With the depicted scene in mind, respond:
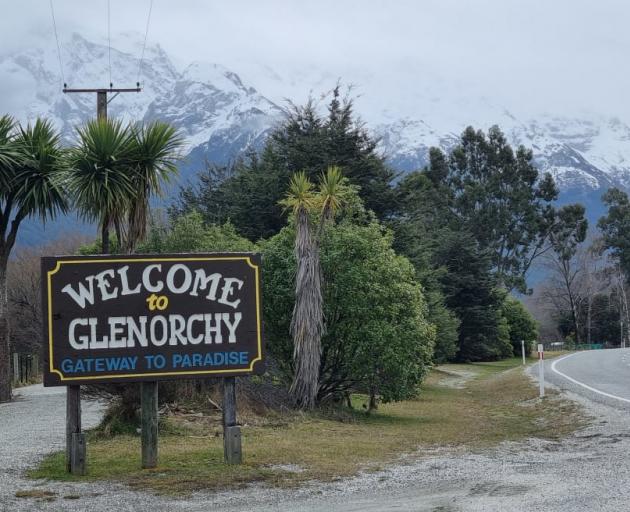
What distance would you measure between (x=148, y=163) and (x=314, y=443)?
6.28 m

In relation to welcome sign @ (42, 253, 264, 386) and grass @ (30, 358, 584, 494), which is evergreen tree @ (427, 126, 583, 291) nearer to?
grass @ (30, 358, 584, 494)

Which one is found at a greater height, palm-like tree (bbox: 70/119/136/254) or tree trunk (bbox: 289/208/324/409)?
palm-like tree (bbox: 70/119/136/254)

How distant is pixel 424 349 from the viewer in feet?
68.6

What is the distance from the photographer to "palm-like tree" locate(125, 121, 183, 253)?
16.8 meters

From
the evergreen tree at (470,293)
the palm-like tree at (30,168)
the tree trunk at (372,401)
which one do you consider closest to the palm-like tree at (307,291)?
the tree trunk at (372,401)

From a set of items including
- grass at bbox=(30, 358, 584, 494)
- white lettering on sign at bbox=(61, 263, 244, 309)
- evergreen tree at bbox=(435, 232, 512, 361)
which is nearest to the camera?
grass at bbox=(30, 358, 584, 494)

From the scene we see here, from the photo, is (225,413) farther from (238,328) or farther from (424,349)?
(424,349)

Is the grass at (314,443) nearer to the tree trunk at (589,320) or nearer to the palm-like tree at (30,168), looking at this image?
the palm-like tree at (30,168)

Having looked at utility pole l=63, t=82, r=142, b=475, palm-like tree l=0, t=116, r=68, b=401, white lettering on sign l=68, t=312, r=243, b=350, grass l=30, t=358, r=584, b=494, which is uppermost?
palm-like tree l=0, t=116, r=68, b=401

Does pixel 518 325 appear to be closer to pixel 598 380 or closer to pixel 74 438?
pixel 598 380

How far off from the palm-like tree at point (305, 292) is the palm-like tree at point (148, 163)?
2.79 metres

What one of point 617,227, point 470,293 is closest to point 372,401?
point 470,293

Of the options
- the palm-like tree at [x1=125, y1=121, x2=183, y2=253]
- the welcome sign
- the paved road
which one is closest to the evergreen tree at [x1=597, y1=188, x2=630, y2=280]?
the paved road

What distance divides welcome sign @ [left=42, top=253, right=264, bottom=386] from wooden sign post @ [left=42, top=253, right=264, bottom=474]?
13mm
